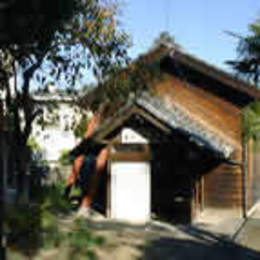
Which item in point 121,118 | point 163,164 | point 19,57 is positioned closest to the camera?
point 19,57

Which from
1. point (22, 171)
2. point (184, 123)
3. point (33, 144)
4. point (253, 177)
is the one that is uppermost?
point (184, 123)

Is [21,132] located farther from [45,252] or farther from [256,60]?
[256,60]

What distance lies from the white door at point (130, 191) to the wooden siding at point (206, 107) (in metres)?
3.17

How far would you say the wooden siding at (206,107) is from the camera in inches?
760

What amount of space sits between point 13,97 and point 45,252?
4.77m

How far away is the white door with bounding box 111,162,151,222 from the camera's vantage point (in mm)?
17172

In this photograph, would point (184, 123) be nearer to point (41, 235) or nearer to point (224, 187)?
point (224, 187)

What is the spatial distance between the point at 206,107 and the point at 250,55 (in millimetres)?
8971

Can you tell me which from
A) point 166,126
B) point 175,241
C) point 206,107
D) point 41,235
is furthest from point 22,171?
point 206,107

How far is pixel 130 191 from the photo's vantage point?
57.0 ft

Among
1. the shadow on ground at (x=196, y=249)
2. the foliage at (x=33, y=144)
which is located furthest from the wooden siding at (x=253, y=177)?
the foliage at (x=33, y=144)

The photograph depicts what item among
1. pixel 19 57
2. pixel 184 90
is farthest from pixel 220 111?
pixel 19 57

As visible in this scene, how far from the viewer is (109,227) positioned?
1480cm

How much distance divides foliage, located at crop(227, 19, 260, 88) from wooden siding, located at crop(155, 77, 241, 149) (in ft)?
24.6
